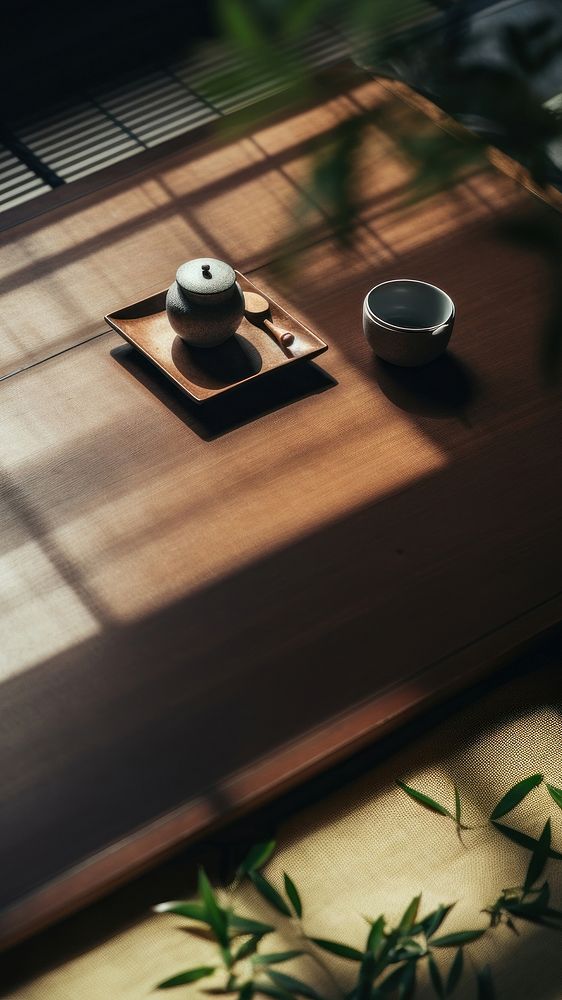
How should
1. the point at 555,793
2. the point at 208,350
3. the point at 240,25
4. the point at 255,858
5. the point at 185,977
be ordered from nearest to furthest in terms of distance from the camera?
Result: the point at 240,25 → the point at 185,977 → the point at 255,858 → the point at 555,793 → the point at 208,350

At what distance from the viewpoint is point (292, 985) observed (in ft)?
4.59

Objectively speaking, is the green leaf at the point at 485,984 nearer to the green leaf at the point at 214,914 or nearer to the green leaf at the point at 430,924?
the green leaf at the point at 430,924

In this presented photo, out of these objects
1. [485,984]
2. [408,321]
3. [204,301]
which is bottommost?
[485,984]

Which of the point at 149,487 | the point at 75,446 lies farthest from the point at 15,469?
the point at 149,487

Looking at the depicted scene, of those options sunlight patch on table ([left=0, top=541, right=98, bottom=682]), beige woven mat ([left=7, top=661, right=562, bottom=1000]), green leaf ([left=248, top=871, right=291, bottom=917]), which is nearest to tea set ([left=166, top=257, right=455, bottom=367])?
sunlight patch on table ([left=0, top=541, right=98, bottom=682])

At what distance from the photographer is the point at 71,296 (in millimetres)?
1910

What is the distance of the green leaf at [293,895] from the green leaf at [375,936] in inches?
4.2

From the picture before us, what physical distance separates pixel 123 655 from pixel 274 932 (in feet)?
1.48

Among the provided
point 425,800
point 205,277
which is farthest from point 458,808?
point 205,277

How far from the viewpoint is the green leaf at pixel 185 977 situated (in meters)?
1.40

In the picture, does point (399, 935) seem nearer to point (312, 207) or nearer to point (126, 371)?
point (126, 371)

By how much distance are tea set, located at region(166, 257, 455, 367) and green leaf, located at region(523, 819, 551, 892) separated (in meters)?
0.77

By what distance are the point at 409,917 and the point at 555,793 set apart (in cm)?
Answer: 32

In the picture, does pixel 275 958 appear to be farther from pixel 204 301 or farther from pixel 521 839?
pixel 204 301
